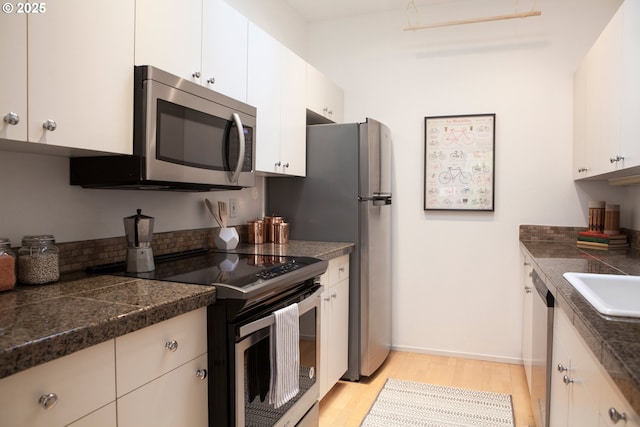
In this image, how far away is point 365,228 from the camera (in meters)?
2.83

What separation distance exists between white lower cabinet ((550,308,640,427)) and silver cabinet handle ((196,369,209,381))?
1086 millimetres

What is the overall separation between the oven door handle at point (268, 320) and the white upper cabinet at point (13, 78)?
2.77ft

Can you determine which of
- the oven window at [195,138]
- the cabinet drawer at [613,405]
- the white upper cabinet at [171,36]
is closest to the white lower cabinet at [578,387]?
the cabinet drawer at [613,405]

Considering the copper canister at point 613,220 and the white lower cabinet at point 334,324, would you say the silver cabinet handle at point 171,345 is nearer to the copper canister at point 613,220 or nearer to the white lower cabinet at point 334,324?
the white lower cabinet at point 334,324

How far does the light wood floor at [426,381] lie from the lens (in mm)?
2465

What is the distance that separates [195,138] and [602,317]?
1.49 m

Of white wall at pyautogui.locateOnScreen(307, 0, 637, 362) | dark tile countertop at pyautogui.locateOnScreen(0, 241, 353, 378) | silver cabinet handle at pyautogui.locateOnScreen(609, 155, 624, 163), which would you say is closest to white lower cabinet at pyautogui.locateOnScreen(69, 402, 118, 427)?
dark tile countertop at pyautogui.locateOnScreen(0, 241, 353, 378)

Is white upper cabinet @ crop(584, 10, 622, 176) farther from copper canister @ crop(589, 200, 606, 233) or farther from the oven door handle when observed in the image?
the oven door handle

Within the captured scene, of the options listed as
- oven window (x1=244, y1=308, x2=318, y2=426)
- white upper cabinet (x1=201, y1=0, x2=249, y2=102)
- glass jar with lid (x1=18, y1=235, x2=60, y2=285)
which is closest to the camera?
glass jar with lid (x1=18, y1=235, x2=60, y2=285)

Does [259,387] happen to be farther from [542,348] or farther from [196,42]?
[196,42]

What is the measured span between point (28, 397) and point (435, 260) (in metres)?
2.92

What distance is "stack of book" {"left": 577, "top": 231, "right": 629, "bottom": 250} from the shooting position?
→ 2645 millimetres

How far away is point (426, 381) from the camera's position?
9.55 feet

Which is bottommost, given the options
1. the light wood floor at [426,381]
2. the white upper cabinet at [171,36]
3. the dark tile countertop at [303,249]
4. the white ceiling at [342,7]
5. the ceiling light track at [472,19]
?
the light wood floor at [426,381]
